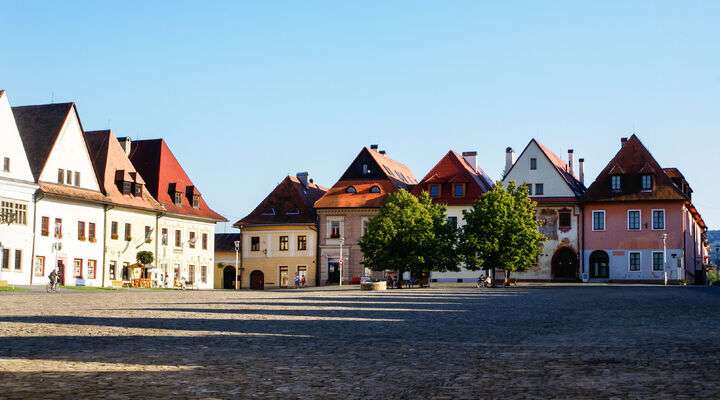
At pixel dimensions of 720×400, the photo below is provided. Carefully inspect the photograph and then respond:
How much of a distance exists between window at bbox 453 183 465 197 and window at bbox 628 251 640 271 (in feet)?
51.0

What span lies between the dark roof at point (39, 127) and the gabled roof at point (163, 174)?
41.8 feet

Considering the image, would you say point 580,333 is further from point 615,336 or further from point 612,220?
point 612,220

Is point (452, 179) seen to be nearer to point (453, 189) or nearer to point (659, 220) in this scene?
point (453, 189)

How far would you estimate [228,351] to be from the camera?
1460 centimetres

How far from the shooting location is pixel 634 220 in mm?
80625

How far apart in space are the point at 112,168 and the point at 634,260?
143 feet

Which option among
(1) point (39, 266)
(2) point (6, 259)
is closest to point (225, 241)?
(1) point (39, 266)

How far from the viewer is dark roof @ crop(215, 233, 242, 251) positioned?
98938mm

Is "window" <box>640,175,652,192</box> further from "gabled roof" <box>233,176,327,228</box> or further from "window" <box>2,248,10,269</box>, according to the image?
"window" <box>2,248,10,269</box>

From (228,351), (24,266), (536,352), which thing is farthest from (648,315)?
(24,266)

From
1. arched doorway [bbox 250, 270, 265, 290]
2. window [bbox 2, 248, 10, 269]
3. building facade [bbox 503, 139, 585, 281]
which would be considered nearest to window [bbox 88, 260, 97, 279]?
window [bbox 2, 248, 10, 269]

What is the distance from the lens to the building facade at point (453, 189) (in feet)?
279

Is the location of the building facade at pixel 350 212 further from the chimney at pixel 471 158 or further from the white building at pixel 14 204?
the white building at pixel 14 204

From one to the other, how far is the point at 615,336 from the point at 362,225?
70416 mm
